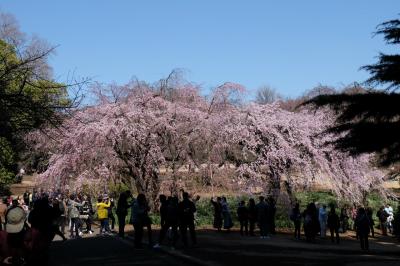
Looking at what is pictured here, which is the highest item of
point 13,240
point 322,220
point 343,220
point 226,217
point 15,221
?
point 343,220

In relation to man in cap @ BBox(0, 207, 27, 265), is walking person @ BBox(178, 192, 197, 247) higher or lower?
higher

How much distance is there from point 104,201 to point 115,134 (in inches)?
150

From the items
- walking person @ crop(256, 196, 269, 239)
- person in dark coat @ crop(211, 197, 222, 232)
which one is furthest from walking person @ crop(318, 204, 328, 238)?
person in dark coat @ crop(211, 197, 222, 232)

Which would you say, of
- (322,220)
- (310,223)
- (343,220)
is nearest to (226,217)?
(310,223)

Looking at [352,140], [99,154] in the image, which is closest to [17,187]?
[99,154]

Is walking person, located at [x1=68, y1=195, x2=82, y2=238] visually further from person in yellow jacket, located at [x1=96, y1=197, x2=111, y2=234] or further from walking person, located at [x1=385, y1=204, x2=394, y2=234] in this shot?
walking person, located at [x1=385, y1=204, x2=394, y2=234]

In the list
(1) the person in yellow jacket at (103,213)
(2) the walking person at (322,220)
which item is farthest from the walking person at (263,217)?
(1) the person in yellow jacket at (103,213)

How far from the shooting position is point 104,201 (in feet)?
75.6

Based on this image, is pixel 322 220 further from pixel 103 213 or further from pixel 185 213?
pixel 185 213

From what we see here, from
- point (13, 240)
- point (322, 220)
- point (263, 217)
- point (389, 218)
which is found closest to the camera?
point (13, 240)

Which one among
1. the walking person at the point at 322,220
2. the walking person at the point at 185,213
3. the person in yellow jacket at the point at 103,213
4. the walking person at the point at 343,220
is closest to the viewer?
the walking person at the point at 185,213

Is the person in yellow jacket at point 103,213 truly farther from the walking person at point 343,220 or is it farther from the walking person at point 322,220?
the walking person at point 343,220

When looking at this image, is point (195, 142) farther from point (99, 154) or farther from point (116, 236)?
point (116, 236)

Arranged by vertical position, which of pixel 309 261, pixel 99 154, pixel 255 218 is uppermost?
pixel 99 154
